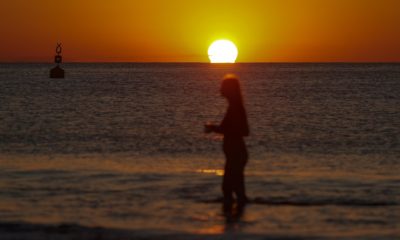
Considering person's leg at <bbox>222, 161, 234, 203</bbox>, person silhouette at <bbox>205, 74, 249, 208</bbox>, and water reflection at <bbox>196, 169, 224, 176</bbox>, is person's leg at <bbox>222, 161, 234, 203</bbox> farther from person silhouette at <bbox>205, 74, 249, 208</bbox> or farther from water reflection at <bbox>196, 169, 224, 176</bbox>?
water reflection at <bbox>196, 169, 224, 176</bbox>

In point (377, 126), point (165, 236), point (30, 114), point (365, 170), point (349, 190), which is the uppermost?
point (30, 114)

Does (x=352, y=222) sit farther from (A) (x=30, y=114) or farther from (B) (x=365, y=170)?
(A) (x=30, y=114)

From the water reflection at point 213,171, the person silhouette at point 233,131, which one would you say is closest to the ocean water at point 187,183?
the water reflection at point 213,171

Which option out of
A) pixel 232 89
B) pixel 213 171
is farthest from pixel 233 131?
pixel 213 171

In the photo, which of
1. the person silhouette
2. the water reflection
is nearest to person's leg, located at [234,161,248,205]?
the person silhouette

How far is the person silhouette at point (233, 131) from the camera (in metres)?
15.4

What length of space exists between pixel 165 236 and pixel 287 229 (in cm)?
182

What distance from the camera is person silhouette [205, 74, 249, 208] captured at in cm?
1535

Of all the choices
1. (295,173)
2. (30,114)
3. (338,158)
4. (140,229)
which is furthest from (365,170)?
(30,114)

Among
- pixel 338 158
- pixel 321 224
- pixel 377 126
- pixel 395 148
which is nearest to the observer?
pixel 321 224

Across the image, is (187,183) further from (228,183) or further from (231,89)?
(231,89)

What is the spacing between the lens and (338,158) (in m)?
26.1

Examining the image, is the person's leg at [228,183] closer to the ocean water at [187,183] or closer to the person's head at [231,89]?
the ocean water at [187,183]

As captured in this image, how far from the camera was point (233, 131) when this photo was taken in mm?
→ 15445
